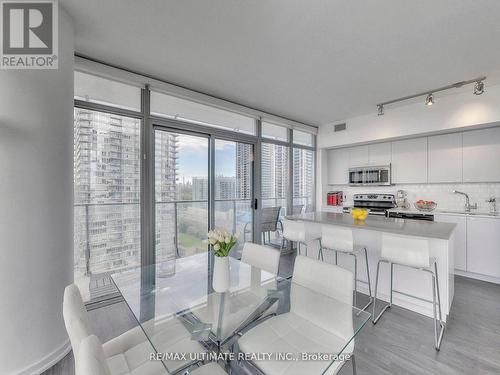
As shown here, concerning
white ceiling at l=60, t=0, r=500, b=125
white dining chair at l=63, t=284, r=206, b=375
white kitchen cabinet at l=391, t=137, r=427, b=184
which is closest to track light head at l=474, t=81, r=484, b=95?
white ceiling at l=60, t=0, r=500, b=125

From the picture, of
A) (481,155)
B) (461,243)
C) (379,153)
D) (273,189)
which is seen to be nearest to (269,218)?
(273,189)

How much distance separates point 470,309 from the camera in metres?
2.64

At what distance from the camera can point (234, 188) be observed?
4062 mm

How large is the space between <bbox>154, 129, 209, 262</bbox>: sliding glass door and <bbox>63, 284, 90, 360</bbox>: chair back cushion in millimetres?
1984

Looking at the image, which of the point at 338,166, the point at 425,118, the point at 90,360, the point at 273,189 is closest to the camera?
the point at 90,360

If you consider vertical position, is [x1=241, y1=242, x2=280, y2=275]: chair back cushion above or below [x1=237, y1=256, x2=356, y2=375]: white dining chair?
above

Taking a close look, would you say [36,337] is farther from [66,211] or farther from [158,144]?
[158,144]

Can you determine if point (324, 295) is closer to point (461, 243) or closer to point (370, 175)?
point (461, 243)

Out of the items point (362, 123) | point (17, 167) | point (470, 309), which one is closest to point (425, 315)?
point (470, 309)

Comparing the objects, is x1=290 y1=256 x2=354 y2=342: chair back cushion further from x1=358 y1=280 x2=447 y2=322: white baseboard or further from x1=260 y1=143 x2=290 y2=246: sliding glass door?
x1=260 y1=143 x2=290 y2=246: sliding glass door

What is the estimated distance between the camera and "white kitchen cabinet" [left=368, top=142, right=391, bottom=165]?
4.72m

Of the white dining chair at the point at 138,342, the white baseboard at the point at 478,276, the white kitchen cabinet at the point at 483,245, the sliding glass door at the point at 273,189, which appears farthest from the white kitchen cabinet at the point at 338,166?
the white dining chair at the point at 138,342

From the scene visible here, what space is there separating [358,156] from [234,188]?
117 inches

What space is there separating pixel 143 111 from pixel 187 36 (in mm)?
1195
